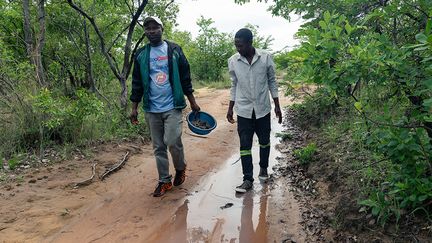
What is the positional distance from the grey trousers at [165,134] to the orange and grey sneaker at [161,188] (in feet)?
0.17

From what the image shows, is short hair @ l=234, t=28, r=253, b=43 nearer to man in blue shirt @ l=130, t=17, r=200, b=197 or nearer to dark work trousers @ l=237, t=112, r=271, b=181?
man in blue shirt @ l=130, t=17, r=200, b=197

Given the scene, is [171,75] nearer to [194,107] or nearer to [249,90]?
[194,107]

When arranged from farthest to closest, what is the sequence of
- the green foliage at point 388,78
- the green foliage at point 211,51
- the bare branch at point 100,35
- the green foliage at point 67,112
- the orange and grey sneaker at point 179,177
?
the green foliage at point 211,51 < the bare branch at point 100,35 < the green foliage at point 67,112 < the orange and grey sneaker at point 179,177 < the green foliage at point 388,78

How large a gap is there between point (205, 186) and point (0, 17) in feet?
26.5

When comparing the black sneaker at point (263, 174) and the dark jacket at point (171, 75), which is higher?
the dark jacket at point (171, 75)

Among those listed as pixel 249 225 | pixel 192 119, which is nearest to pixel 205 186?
pixel 192 119

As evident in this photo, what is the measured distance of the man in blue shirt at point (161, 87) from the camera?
4.50 meters

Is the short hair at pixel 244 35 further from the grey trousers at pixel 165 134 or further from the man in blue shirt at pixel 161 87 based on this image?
the grey trousers at pixel 165 134

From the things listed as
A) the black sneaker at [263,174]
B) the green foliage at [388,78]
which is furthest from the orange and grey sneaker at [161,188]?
the green foliage at [388,78]

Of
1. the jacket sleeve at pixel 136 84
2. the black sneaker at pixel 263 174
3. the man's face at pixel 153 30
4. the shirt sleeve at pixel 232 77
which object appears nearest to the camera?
the man's face at pixel 153 30

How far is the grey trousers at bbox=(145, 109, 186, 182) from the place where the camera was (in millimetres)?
4574

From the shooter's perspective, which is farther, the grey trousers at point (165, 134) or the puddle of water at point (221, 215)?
the grey trousers at point (165, 134)

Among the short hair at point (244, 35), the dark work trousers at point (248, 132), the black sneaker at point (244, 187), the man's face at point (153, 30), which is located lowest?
the black sneaker at point (244, 187)

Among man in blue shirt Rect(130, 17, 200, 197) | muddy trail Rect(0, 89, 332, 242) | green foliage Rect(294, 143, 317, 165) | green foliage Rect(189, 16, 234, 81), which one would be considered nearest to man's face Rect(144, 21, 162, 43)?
man in blue shirt Rect(130, 17, 200, 197)
